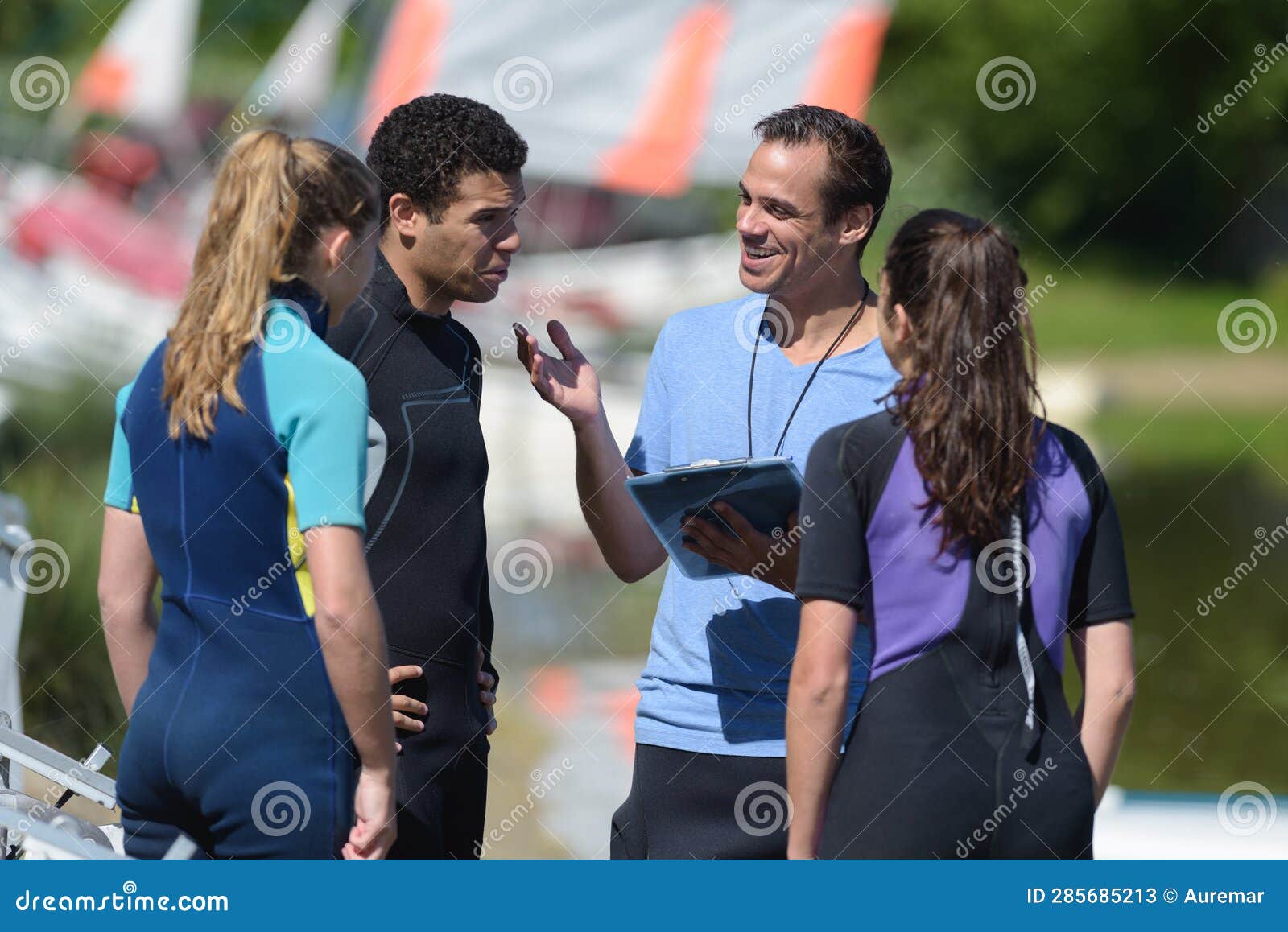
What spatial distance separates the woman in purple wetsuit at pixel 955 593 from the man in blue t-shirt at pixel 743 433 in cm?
46

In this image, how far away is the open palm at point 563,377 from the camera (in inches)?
105

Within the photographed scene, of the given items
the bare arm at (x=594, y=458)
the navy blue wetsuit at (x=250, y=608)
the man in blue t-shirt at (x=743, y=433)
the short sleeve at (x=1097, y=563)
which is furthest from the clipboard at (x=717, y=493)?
the navy blue wetsuit at (x=250, y=608)

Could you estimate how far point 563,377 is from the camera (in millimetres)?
2717

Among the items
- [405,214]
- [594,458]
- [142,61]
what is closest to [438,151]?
[405,214]

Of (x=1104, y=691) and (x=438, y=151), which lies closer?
(x=1104, y=691)

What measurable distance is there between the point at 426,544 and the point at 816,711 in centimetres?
80

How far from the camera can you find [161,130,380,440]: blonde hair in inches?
81.7

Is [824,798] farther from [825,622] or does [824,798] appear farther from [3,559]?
[3,559]

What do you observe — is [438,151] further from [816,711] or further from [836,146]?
[816,711]

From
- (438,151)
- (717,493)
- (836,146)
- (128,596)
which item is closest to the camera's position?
(128,596)

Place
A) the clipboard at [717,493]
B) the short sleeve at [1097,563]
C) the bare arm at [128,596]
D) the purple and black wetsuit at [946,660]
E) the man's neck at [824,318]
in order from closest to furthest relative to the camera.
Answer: the purple and black wetsuit at [946,660] < the short sleeve at [1097,563] < the bare arm at [128,596] < the clipboard at [717,493] < the man's neck at [824,318]

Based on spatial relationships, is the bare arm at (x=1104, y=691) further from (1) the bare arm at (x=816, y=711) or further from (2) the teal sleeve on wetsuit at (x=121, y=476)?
(2) the teal sleeve on wetsuit at (x=121, y=476)

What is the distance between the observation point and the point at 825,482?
6.89 ft

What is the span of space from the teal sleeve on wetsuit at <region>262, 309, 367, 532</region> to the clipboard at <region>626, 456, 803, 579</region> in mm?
532
